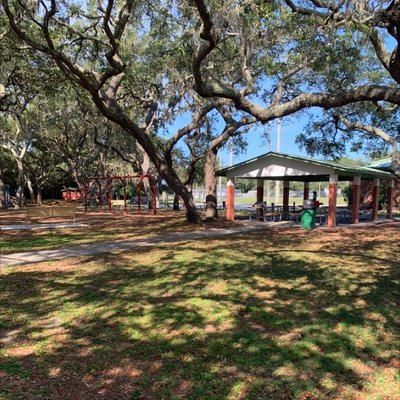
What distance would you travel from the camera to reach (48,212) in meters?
16.1

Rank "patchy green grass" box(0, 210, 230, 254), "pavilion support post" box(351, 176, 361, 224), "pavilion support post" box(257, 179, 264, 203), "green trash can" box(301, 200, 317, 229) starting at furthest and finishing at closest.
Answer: "pavilion support post" box(257, 179, 264, 203) → "pavilion support post" box(351, 176, 361, 224) → "green trash can" box(301, 200, 317, 229) → "patchy green grass" box(0, 210, 230, 254)

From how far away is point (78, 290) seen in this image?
6332 mm

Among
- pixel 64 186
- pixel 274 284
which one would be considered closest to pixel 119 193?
pixel 64 186

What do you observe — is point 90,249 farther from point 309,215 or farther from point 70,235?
point 309,215

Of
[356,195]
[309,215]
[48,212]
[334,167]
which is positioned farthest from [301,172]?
[48,212]

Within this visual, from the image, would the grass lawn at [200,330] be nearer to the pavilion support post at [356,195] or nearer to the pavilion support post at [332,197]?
the pavilion support post at [332,197]

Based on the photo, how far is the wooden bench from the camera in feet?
51.8

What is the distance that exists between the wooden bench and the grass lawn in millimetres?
8206

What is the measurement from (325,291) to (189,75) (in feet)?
45.2

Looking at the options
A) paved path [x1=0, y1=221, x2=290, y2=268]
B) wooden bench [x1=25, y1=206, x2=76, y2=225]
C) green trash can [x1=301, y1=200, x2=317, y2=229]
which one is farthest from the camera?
green trash can [x1=301, y1=200, x2=317, y2=229]

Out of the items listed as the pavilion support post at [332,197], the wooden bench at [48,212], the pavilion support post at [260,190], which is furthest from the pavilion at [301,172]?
the wooden bench at [48,212]

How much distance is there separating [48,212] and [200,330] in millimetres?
13105

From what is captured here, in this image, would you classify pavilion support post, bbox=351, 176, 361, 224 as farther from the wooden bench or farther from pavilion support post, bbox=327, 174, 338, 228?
the wooden bench

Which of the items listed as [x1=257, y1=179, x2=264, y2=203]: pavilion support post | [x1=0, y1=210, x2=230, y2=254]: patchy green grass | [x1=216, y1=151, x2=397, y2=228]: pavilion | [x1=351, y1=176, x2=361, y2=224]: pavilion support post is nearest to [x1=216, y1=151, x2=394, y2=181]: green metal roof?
[x1=216, y1=151, x2=397, y2=228]: pavilion
